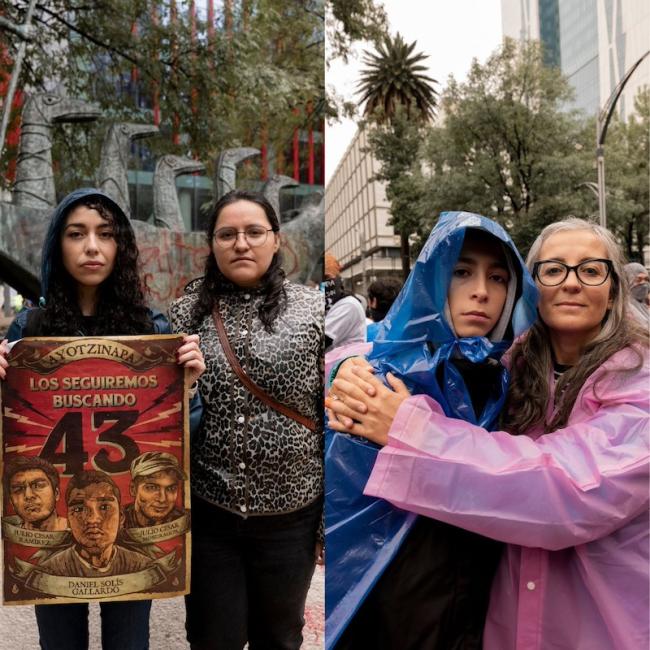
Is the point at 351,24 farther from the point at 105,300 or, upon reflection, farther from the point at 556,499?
the point at 556,499

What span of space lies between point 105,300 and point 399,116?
665 millimetres

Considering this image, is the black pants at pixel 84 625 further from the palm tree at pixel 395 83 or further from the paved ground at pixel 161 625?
the palm tree at pixel 395 83

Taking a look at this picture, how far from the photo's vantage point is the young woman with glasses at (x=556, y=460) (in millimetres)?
784

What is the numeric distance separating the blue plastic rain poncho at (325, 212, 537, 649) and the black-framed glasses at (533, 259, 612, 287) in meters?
0.07

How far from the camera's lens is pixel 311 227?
1.35 metres

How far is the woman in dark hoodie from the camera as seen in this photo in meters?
1.08

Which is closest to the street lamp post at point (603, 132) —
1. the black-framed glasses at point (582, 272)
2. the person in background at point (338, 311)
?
the black-framed glasses at point (582, 272)

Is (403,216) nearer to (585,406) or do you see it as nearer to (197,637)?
(585,406)

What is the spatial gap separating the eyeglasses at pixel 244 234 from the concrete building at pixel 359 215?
0.16m

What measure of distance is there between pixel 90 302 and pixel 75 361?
14 cm

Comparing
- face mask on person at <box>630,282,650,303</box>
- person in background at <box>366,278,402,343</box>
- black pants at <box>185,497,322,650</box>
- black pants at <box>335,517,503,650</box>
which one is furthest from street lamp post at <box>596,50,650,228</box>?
black pants at <box>185,497,322,650</box>

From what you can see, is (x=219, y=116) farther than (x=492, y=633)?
Yes

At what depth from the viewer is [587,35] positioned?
135 centimetres

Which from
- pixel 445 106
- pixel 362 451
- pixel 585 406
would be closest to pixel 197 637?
pixel 362 451
